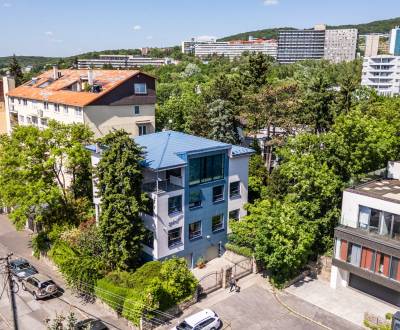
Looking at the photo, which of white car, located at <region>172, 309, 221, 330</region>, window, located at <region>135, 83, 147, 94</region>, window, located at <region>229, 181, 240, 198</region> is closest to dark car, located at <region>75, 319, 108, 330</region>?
white car, located at <region>172, 309, 221, 330</region>

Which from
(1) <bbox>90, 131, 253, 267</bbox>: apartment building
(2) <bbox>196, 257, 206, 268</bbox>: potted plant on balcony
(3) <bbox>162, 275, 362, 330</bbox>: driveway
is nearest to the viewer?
(3) <bbox>162, 275, 362, 330</bbox>: driveway

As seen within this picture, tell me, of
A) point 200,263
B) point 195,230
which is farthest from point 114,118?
point 200,263

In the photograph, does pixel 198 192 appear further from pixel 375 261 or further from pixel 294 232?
pixel 375 261

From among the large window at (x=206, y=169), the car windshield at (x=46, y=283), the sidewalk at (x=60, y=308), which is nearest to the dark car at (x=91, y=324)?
the sidewalk at (x=60, y=308)

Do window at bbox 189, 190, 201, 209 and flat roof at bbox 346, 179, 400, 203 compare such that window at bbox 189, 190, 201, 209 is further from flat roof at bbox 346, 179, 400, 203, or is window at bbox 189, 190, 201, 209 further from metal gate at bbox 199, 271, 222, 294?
flat roof at bbox 346, 179, 400, 203

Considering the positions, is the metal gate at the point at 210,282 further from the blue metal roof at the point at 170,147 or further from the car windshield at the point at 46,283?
the car windshield at the point at 46,283

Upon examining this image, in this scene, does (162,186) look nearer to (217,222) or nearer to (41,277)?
(217,222)

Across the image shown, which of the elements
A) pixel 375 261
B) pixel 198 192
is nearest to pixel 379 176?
pixel 375 261
